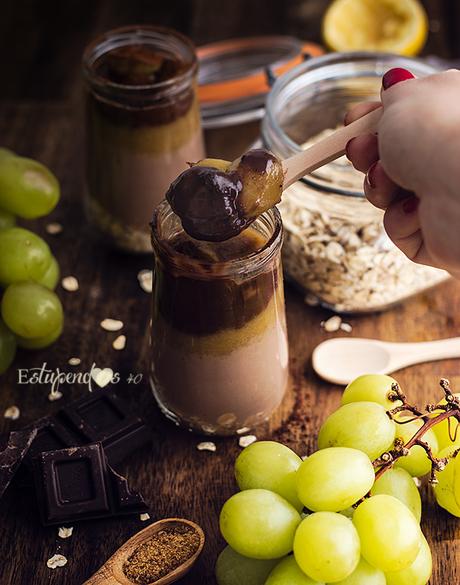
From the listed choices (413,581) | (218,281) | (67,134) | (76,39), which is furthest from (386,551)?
(76,39)

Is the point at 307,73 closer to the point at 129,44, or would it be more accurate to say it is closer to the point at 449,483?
the point at 129,44

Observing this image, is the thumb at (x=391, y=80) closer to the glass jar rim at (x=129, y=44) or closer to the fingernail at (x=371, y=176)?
the fingernail at (x=371, y=176)

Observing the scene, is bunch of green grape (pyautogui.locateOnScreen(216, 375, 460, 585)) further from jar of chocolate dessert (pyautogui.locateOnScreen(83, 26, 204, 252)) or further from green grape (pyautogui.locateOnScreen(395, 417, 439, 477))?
jar of chocolate dessert (pyautogui.locateOnScreen(83, 26, 204, 252))

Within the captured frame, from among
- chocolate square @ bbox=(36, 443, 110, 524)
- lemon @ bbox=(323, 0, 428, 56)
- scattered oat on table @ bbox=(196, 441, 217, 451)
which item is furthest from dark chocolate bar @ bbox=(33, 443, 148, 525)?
lemon @ bbox=(323, 0, 428, 56)

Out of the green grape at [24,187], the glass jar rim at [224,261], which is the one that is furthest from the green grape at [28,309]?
the glass jar rim at [224,261]

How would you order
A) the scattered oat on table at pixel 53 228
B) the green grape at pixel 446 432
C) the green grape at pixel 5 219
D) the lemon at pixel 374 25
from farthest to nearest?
the lemon at pixel 374 25 < the scattered oat on table at pixel 53 228 < the green grape at pixel 5 219 < the green grape at pixel 446 432

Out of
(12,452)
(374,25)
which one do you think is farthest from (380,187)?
(374,25)

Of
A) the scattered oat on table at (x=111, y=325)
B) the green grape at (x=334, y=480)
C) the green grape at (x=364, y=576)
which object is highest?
the green grape at (x=334, y=480)
